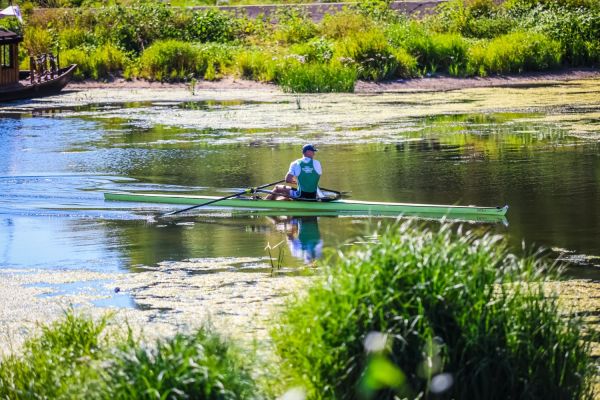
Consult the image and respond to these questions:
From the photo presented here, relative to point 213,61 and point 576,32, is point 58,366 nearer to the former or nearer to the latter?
point 213,61

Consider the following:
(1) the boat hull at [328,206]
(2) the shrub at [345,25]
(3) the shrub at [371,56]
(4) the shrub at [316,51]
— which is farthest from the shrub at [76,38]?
(1) the boat hull at [328,206]

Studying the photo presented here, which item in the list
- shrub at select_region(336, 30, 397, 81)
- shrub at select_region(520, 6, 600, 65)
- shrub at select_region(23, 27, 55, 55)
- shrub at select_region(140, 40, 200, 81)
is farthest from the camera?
shrub at select_region(23, 27, 55, 55)

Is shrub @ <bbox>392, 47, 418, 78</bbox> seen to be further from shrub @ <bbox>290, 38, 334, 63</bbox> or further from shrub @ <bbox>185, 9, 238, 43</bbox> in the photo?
shrub @ <bbox>185, 9, 238, 43</bbox>

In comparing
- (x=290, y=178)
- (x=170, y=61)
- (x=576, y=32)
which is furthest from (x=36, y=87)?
(x=290, y=178)

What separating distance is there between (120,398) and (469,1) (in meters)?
35.3

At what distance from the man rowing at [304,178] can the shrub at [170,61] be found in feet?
66.2

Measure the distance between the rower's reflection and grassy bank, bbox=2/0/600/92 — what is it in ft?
57.3

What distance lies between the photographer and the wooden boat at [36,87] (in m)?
33.8

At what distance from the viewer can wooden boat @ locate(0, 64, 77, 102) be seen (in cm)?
3384

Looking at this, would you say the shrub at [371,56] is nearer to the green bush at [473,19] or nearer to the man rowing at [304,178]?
the green bush at [473,19]

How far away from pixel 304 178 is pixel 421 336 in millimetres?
9643

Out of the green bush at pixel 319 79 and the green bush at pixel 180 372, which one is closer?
the green bush at pixel 180 372

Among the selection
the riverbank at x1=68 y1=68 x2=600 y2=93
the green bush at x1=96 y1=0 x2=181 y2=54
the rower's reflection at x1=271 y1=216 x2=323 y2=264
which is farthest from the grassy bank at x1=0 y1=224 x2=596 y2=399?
the green bush at x1=96 y1=0 x2=181 y2=54

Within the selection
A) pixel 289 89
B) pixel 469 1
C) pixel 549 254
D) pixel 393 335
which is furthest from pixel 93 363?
pixel 469 1
